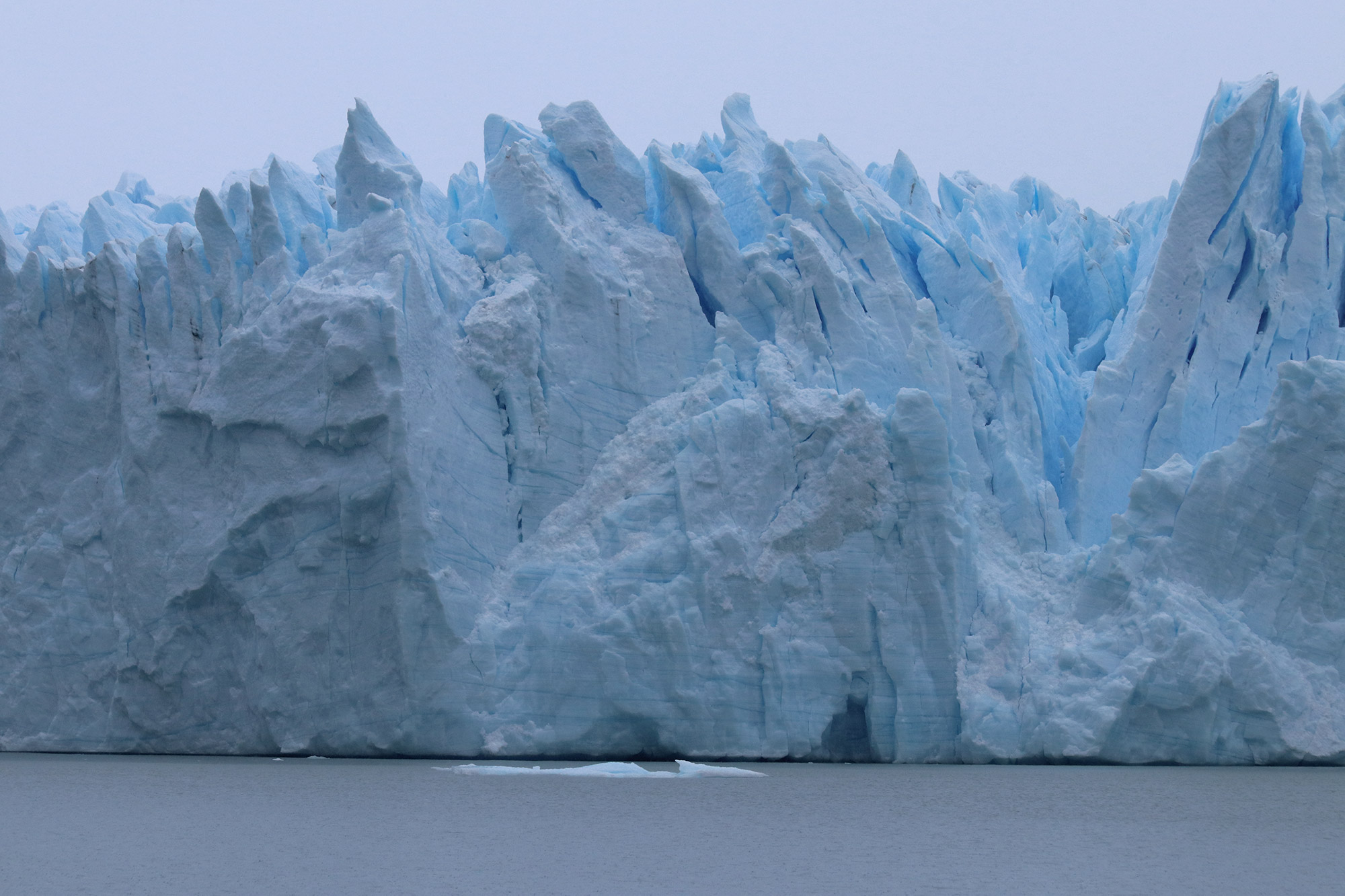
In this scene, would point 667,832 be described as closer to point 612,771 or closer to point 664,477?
point 612,771

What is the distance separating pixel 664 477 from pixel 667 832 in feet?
15.2

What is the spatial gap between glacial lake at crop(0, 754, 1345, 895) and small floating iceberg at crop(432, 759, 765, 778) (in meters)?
0.13

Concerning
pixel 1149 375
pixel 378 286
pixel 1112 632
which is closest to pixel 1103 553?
pixel 1112 632

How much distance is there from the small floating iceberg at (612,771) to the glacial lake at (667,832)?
0.42ft

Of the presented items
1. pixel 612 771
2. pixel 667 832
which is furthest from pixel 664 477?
pixel 667 832

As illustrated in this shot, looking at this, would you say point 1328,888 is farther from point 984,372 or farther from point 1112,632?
point 984,372

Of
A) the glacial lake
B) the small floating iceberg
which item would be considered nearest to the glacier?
the small floating iceberg

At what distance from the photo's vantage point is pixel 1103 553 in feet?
34.5

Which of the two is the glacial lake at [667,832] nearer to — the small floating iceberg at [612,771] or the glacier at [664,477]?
the small floating iceberg at [612,771]

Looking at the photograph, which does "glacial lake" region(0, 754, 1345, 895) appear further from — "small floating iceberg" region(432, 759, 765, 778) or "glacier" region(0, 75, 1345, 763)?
"glacier" region(0, 75, 1345, 763)

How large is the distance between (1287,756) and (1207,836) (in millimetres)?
3989

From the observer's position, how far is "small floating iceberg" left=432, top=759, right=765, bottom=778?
31.1 ft

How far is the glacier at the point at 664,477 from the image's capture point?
33.9 feet

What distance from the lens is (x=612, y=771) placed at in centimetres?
959
